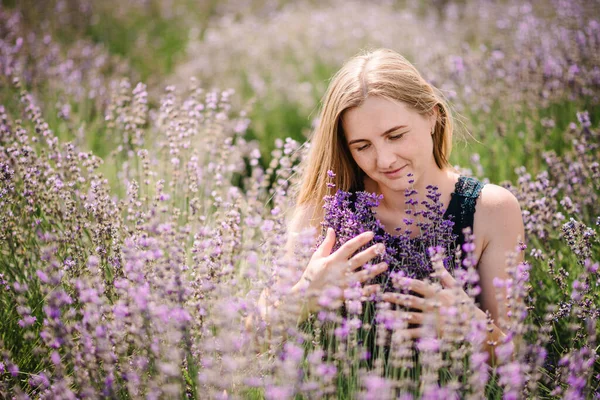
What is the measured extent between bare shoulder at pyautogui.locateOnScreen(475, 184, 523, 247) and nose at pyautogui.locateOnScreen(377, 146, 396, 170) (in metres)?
0.51

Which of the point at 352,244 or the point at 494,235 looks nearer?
the point at 352,244

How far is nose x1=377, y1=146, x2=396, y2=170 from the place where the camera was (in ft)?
7.65

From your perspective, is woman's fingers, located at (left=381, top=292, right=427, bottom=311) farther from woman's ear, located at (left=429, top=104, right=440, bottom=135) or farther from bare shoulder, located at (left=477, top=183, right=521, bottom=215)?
woman's ear, located at (left=429, top=104, right=440, bottom=135)

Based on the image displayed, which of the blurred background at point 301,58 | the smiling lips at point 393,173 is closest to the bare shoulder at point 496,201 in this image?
the smiling lips at point 393,173

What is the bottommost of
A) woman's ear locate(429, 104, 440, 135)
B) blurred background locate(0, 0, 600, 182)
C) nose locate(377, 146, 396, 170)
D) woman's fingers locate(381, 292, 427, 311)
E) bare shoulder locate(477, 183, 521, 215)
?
woman's fingers locate(381, 292, 427, 311)

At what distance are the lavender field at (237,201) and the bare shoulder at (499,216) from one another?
0.14 meters

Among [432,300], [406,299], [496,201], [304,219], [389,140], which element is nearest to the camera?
[406,299]

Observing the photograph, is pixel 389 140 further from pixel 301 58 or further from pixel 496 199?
pixel 301 58

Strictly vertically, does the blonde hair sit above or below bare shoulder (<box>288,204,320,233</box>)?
above

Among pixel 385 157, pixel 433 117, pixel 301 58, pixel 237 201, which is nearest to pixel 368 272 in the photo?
pixel 385 157

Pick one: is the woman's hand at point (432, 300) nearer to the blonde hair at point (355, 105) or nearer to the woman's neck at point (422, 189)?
the woman's neck at point (422, 189)

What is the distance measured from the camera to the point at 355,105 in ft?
8.04

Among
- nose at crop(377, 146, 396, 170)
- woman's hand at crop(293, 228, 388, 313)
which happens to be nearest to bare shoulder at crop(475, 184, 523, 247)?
nose at crop(377, 146, 396, 170)

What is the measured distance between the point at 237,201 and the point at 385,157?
0.71 metres
